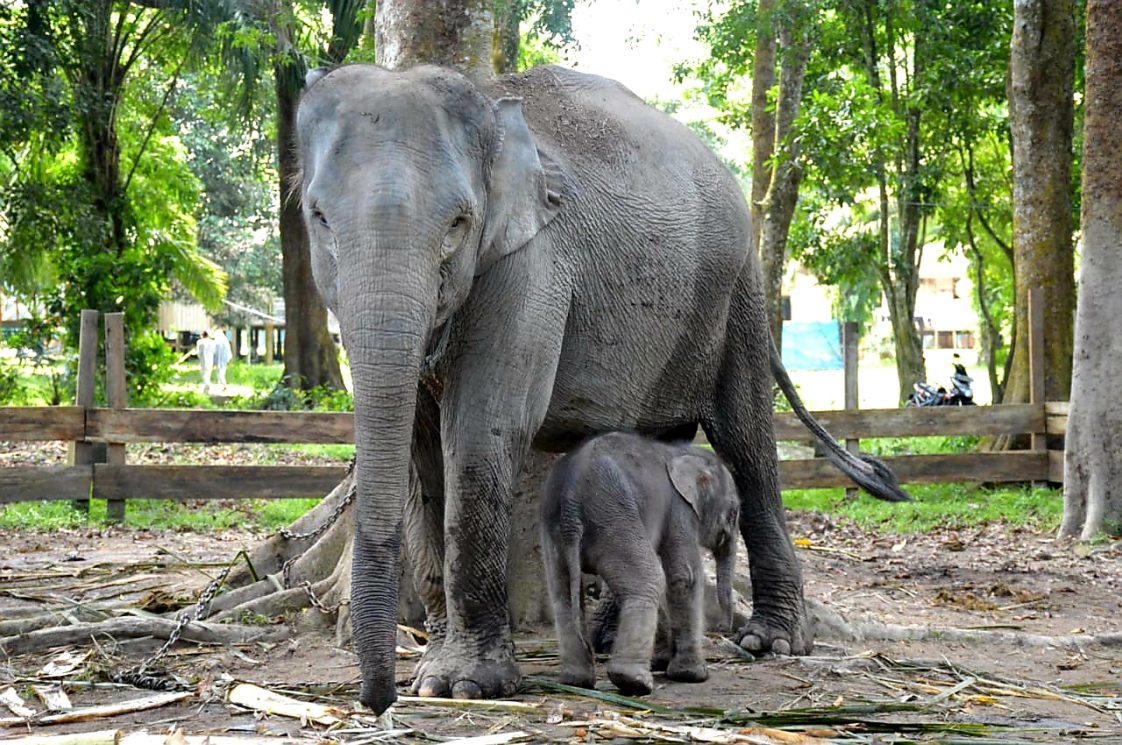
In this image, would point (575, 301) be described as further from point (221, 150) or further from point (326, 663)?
point (221, 150)

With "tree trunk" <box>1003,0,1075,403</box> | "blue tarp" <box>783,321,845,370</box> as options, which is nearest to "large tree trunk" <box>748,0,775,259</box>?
"tree trunk" <box>1003,0,1075,403</box>

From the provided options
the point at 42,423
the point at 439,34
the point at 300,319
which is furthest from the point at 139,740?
the point at 300,319

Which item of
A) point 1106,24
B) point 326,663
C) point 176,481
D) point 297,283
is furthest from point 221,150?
point 326,663

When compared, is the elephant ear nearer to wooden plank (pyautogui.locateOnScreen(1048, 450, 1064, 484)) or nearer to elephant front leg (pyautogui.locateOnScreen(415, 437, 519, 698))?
elephant front leg (pyautogui.locateOnScreen(415, 437, 519, 698))

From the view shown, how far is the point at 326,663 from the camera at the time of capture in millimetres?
5984

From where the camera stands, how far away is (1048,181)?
14336 millimetres

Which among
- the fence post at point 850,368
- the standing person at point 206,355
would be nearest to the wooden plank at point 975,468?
the fence post at point 850,368

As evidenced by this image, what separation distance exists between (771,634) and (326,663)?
2.05 meters

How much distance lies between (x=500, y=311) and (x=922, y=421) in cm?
939

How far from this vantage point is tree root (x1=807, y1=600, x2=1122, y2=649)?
6.96 metres

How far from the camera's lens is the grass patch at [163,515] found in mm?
12355

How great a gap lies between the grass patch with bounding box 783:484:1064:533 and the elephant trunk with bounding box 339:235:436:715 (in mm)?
8797

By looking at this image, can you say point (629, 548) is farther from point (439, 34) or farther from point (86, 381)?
point (86, 381)

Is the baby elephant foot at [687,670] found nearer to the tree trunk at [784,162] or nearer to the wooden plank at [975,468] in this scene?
the wooden plank at [975,468]
